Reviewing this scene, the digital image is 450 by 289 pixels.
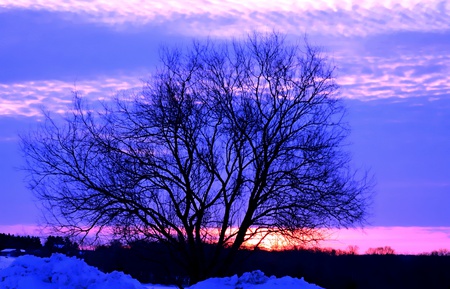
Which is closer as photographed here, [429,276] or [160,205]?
[160,205]

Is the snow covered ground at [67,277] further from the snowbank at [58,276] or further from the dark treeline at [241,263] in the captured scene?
the dark treeline at [241,263]

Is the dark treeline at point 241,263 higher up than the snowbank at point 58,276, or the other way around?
the dark treeline at point 241,263

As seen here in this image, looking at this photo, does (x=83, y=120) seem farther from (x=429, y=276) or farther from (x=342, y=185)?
(x=429, y=276)

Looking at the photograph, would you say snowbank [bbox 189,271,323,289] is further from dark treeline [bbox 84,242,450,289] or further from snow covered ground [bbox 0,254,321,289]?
dark treeline [bbox 84,242,450,289]

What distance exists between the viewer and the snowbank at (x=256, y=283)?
32.8ft

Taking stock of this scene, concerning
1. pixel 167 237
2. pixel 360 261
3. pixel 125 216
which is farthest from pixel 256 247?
pixel 360 261

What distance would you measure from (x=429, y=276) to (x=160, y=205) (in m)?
33.2

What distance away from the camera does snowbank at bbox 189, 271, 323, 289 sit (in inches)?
393

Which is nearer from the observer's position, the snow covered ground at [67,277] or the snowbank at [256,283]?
the snowbank at [256,283]

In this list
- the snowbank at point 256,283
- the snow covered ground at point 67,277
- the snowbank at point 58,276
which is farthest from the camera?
the snowbank at point 58,276

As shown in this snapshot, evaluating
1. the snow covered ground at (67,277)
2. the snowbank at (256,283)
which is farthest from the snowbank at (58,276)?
the snowbank at (256,283)

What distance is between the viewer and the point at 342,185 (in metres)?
17.6

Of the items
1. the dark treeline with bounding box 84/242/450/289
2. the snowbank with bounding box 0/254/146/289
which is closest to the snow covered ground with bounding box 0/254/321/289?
the snowbank with bounding box 0/254/146/289

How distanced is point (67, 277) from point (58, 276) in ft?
0.49
